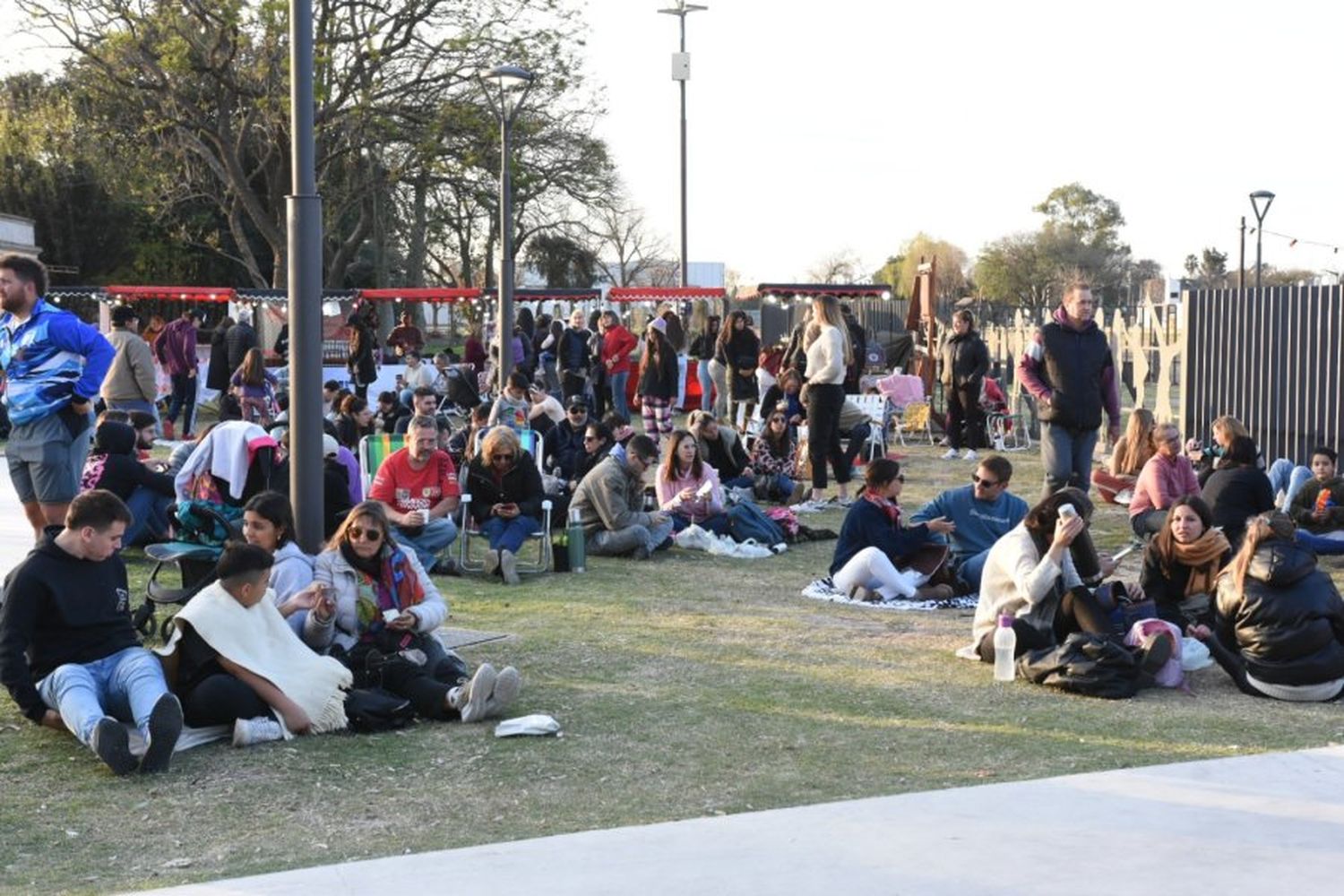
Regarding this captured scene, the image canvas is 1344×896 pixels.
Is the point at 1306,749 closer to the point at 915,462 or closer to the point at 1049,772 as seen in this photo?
the point at 1049,772

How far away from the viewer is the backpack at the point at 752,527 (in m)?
12.7

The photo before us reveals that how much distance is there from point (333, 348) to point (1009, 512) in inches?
771

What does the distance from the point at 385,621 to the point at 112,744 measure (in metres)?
1.60

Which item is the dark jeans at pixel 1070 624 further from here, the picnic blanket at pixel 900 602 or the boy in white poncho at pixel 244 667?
the boy in white poncho at pixel 244 667

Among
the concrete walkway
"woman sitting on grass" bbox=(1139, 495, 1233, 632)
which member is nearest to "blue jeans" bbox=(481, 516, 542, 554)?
"woman sitting on grass" bbox=(1139, 495, 1233, 632)

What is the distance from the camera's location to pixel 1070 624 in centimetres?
790

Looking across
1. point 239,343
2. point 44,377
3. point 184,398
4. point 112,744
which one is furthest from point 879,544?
point 184,398

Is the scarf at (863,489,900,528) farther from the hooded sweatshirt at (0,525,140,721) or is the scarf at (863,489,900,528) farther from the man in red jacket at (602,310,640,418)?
Result: the man in red jacket at (602,310,640,418)

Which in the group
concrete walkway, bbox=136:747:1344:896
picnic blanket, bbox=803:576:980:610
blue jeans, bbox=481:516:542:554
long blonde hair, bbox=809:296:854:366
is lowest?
picnic blanket, bbox=803:576:980:610

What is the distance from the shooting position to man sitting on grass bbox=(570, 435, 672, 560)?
12.0m

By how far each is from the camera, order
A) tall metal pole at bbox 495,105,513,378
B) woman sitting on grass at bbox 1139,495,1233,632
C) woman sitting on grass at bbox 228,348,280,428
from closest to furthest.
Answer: woman sitting on grass at bbox 1139,495,1233,632, woman sitting on grass at bbox 228,348,280,428, tall metal pole at bbox 495,105,513,378

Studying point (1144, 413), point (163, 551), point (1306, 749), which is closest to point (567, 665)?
point (163, 551)

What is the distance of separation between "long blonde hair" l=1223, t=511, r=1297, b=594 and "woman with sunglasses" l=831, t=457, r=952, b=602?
269 cm

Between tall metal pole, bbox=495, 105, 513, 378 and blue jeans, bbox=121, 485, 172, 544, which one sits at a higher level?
tall metal pole, bbox=495, 105, 513, 378
